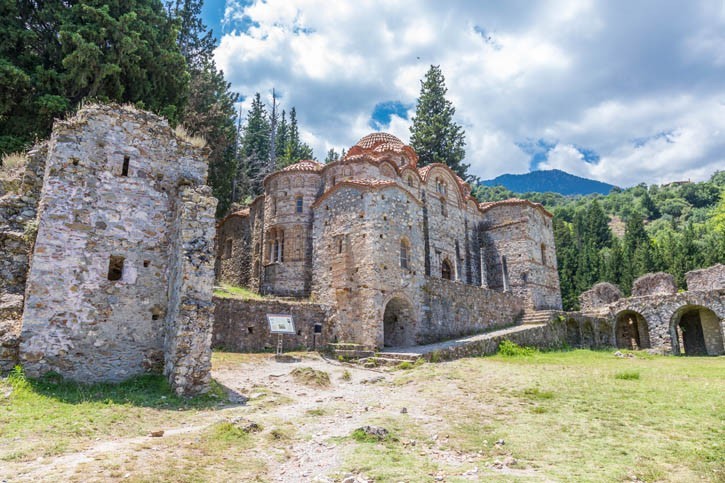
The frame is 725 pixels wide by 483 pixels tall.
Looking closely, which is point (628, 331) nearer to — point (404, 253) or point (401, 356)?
point (404, 253)

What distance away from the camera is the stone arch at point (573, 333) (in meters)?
26.0

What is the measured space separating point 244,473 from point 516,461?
362 centimetres

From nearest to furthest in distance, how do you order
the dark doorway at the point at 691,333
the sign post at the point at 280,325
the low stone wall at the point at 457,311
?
the sign post at the point at 280,325
the low stone wall at the point at 457,311
the dark doorway at the point at 691,333

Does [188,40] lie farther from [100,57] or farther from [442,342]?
[442,342]

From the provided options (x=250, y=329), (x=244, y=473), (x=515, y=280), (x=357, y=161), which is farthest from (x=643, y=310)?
(x=244, y=473)

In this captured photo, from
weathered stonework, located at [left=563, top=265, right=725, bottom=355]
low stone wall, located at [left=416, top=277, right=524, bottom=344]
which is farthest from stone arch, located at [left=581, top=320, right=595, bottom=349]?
low stone wall, located at [left=416, top=277, right=524, bottom=344]

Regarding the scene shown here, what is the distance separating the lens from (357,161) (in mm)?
24359

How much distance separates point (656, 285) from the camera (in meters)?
31.6

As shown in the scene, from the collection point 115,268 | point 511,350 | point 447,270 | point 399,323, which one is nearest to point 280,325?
point 399,323

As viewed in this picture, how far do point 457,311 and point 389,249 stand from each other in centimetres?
540

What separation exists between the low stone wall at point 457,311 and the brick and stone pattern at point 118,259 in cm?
1117

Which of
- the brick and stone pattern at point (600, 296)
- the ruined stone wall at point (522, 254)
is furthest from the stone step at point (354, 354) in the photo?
the brick and stone pattern at point (600, 296)

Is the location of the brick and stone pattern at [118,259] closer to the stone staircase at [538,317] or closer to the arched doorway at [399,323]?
the arched doorway at [399,323]

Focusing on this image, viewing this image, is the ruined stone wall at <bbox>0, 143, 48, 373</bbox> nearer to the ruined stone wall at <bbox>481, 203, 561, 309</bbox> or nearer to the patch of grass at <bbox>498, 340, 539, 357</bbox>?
the patch of grass at <bbox>498, 340, 539, 357</bbox>
